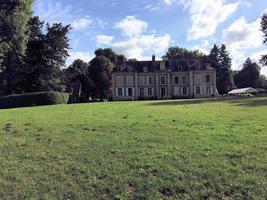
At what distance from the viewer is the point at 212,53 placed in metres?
120

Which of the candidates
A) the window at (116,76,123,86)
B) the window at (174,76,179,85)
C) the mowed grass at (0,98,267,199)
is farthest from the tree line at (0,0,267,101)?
the mowed grass at (0,98,267,199)

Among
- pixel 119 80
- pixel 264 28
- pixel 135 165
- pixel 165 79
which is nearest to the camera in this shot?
pixel 135 165

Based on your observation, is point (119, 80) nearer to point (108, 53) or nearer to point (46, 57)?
point (108, 53)

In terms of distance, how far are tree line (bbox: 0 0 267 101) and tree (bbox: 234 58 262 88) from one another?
29.7 ft

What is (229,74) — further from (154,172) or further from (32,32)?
(154,172)

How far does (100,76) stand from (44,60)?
3055 cm

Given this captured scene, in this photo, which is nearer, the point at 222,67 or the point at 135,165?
the point at 135,165

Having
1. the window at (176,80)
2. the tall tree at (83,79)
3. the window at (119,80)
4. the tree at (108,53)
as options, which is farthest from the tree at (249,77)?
the tall tree at (83,79)

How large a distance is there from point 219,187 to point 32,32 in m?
64.4

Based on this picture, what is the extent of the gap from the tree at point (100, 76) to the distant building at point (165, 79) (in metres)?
6.16

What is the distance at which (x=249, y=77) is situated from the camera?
5069 inches

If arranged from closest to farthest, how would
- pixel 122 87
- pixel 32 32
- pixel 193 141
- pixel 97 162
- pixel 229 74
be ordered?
pixel 97 162 → pixel 193 141 → pixel 32 32 → pixel 122 87 → pixel 229 74

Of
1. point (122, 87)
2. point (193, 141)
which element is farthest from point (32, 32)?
point (193, 141)

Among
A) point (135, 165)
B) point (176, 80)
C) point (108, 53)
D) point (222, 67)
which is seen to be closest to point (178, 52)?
point (222, 67)
